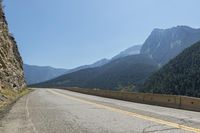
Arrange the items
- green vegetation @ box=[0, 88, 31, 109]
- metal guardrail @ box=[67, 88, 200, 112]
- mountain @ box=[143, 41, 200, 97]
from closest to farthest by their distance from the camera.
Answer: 1. metal guardrail @ box=[67, 88, 200, 112]
2. green vegetation @ box=[0, 88, 31, 109]
3. mountain @ box=[143, 41, 200, 97]

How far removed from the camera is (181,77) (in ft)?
491

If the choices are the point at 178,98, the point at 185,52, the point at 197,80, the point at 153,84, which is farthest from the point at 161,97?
the point at 185,52

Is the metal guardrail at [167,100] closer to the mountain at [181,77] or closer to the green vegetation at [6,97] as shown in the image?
the green vegetation at [6,97]

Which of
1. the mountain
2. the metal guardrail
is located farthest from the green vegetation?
the mountain

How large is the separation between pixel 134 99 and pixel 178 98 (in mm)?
8575

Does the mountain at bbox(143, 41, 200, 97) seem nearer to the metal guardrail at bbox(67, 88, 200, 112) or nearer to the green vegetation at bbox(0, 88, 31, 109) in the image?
the green vegetation at bbox(0, 88, 31, 109)

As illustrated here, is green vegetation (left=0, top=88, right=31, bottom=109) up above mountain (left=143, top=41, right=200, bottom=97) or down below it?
below

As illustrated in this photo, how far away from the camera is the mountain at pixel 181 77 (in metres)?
138

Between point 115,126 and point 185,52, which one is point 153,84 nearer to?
point 185,52

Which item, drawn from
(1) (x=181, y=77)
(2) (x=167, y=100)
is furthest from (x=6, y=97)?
(1) (x=181, y=77)

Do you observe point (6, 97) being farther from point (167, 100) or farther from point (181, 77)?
point (181, 77)

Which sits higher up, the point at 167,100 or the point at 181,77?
the point at 181,77

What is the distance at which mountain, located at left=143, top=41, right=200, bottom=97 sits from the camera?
138375 mm

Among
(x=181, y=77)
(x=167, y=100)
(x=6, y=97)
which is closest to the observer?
(x=167, y=100)
